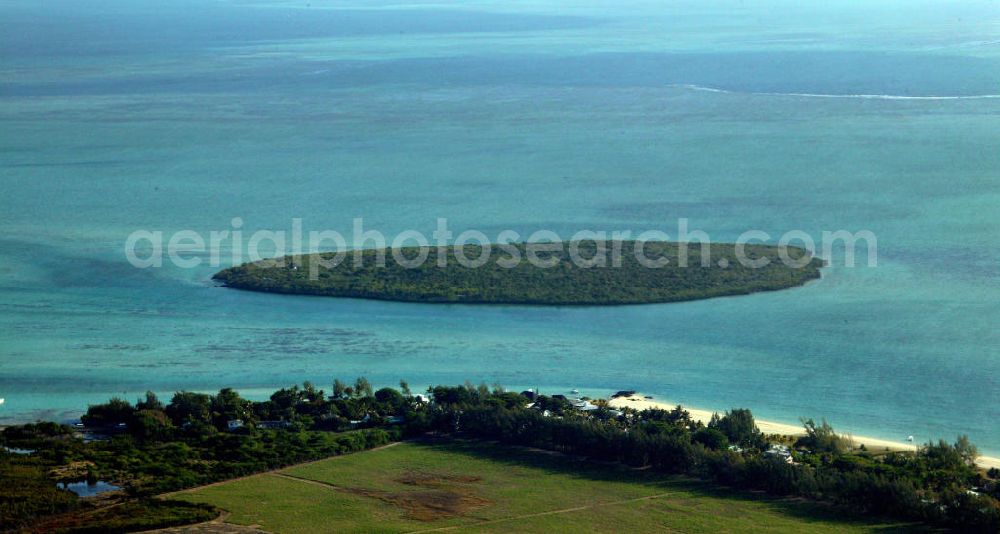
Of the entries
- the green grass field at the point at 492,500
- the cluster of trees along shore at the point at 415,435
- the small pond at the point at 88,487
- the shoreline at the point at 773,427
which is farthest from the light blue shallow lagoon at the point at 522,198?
the small pond at the point at 88,487

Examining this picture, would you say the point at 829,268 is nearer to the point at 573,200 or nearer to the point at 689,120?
the point at 573,200

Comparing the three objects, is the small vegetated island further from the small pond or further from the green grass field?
the small pond

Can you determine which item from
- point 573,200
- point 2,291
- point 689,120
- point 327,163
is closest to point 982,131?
point 689,120

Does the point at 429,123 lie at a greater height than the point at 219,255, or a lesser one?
greater

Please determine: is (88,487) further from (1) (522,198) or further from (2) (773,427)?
(1) (522,198)

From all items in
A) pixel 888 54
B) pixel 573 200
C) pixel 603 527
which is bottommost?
pixel 603 527

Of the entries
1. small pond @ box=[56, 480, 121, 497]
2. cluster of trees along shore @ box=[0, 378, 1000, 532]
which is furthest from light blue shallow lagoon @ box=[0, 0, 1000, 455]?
small pond @ box=[56, 480, 121, 497]

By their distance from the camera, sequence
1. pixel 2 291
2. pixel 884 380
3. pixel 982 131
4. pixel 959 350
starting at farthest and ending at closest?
pixel 982 131, pixel 2 291, pixel 959 350, pixel 884 380
